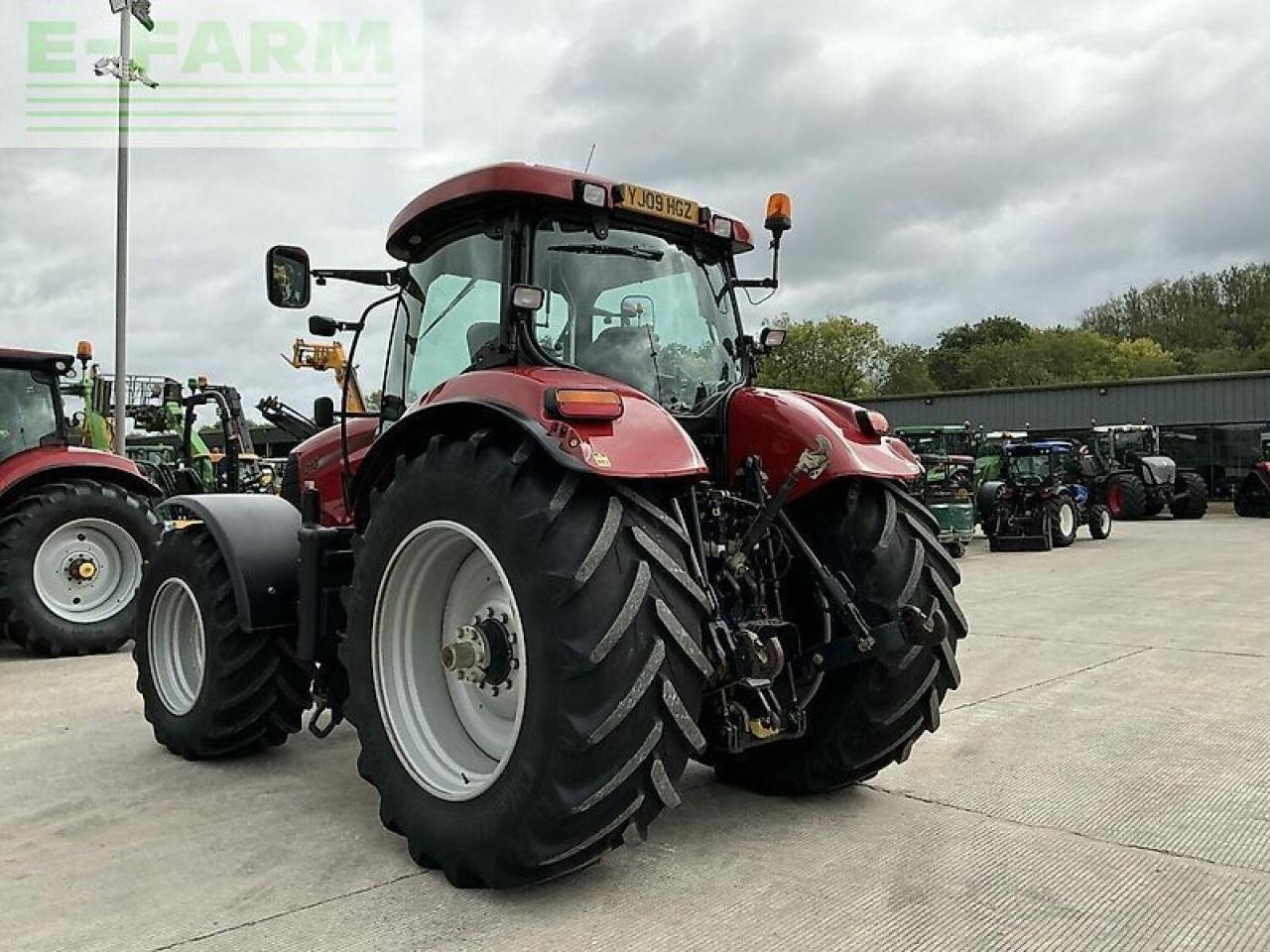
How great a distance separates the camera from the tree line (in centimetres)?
4669

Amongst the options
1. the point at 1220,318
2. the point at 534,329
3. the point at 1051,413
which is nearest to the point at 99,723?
the point at 534,329

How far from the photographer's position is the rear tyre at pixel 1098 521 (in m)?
19.7

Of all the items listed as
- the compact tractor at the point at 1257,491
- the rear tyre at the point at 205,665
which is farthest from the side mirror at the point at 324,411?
the compact tractor at the point at 1257,491

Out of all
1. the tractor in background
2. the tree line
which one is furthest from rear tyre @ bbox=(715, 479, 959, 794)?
the tree line

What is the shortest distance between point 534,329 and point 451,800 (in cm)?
155

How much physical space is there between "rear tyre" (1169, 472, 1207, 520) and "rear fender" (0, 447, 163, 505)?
2565 cm

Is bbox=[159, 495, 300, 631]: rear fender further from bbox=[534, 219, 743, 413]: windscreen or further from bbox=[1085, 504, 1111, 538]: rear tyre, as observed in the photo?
bbox=[1085, 504, 1111, 538]: rear tyre

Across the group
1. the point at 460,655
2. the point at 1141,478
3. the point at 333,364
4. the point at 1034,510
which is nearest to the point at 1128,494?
the point at 1141,478

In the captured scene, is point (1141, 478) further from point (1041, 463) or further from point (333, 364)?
point (333, 364)

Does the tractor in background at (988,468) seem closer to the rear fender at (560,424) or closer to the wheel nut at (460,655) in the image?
the rear fender at (560,424)

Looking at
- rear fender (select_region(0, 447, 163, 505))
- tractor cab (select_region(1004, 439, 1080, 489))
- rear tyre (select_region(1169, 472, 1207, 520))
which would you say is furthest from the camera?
rear tyre (select_region(1169, 472, 1207, 520))

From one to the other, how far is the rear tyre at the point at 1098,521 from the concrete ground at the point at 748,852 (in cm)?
1514

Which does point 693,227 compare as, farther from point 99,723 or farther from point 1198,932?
point 99,723

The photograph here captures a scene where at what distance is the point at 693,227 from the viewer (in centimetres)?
388
